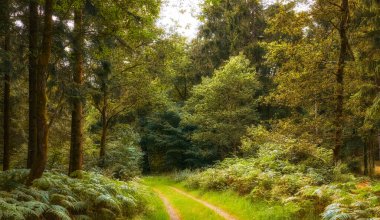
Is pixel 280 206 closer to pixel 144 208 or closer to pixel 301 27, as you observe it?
pixel 144 208

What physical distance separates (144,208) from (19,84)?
32.0 feet

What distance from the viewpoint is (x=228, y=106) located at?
28.8m

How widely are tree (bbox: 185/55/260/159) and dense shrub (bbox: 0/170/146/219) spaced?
698 inches

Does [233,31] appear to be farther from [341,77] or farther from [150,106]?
[341,77]

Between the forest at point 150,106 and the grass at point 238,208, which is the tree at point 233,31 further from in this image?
the grass at point 238,208

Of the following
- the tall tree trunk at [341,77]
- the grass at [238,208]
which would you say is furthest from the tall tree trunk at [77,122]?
the tall tree trunk at [341,77]

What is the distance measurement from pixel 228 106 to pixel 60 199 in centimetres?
2175

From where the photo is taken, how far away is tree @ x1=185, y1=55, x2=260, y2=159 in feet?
92.2

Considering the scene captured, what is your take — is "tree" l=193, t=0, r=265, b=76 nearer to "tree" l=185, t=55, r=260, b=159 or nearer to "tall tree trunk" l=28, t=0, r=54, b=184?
"tree" l=185, t=55, r=260, b=159

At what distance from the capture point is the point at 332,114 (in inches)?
540

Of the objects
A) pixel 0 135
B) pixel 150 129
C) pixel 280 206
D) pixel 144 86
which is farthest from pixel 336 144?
pixel 150 129

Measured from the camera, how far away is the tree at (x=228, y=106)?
2811 centimetres

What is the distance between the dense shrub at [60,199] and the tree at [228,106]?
17.7 m

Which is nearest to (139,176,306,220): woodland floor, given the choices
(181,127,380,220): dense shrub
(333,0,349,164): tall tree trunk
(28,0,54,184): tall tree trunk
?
(181,127,380,220): dense shrub
